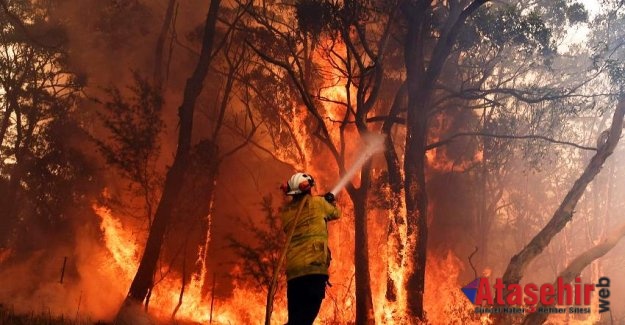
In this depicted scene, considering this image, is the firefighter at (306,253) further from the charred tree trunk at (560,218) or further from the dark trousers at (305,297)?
the charred tree trunk at (560,218)

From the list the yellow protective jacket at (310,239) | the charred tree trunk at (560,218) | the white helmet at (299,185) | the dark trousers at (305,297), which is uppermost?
the charred tree trunk at (560,218)

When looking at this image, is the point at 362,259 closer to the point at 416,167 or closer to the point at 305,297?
the point at 416,167

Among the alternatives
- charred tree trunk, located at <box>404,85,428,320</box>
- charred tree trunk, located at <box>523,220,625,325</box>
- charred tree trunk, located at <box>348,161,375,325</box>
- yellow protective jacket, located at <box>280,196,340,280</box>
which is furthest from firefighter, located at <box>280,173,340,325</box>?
charred tree trunk, located at <box>523,220,625,325</box>

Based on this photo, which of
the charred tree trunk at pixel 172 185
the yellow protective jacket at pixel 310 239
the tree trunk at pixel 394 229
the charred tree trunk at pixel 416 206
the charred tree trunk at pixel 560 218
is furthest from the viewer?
the charred tree trunk at pixel 172 185

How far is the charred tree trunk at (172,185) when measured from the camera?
526 inches

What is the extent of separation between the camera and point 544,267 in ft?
128

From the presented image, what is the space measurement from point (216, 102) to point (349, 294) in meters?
8.80

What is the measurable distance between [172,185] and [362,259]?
16.7 ft

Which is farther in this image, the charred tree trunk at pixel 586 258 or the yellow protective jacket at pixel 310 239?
the charred tree trunk at pixel 586 258

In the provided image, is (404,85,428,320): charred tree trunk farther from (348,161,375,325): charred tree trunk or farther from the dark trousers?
the dark trousers

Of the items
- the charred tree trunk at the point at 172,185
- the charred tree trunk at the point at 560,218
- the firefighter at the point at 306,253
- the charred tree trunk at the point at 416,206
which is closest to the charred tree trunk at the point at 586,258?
the charred tree trunk at the point at 560,218

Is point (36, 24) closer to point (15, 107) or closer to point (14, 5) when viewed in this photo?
point (14, 5)

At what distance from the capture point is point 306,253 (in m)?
5.65

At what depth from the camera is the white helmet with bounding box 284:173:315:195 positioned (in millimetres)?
5730
